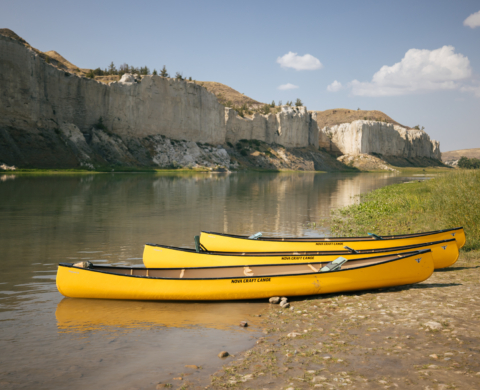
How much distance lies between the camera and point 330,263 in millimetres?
8797

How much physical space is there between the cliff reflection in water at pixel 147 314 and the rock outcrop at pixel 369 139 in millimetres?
147851

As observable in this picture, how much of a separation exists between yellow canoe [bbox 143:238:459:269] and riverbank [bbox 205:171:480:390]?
0.60 meters

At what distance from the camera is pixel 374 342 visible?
603cm

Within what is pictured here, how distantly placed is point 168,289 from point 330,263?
3.61 metres

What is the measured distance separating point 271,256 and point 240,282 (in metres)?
1.66

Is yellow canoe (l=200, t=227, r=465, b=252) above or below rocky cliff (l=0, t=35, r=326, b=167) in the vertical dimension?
below

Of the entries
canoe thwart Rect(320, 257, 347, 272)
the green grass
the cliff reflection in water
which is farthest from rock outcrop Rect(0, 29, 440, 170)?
canoe thwart Rect(320, 257, 347, 272)

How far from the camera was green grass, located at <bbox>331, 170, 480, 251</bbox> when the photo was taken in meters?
12.7

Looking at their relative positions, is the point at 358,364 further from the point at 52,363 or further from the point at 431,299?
the point at 52,363

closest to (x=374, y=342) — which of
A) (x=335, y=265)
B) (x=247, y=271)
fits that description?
(x=335, y=265)

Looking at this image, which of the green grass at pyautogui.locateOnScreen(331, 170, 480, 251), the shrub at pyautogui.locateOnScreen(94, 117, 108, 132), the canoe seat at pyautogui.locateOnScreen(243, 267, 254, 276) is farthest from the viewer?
the shrub at pyautogui.locateOnScreen(94, 117, 108, 132)

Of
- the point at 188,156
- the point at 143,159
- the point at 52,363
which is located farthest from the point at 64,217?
the point at 188,156

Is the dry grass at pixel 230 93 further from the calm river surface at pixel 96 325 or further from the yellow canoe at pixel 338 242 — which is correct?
the yellow canoe at pixel 338 242

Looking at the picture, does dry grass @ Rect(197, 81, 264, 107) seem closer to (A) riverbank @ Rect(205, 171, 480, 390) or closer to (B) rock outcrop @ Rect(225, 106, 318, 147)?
(B) rock outcrop @ Rect(225, 106, 318, 147)
